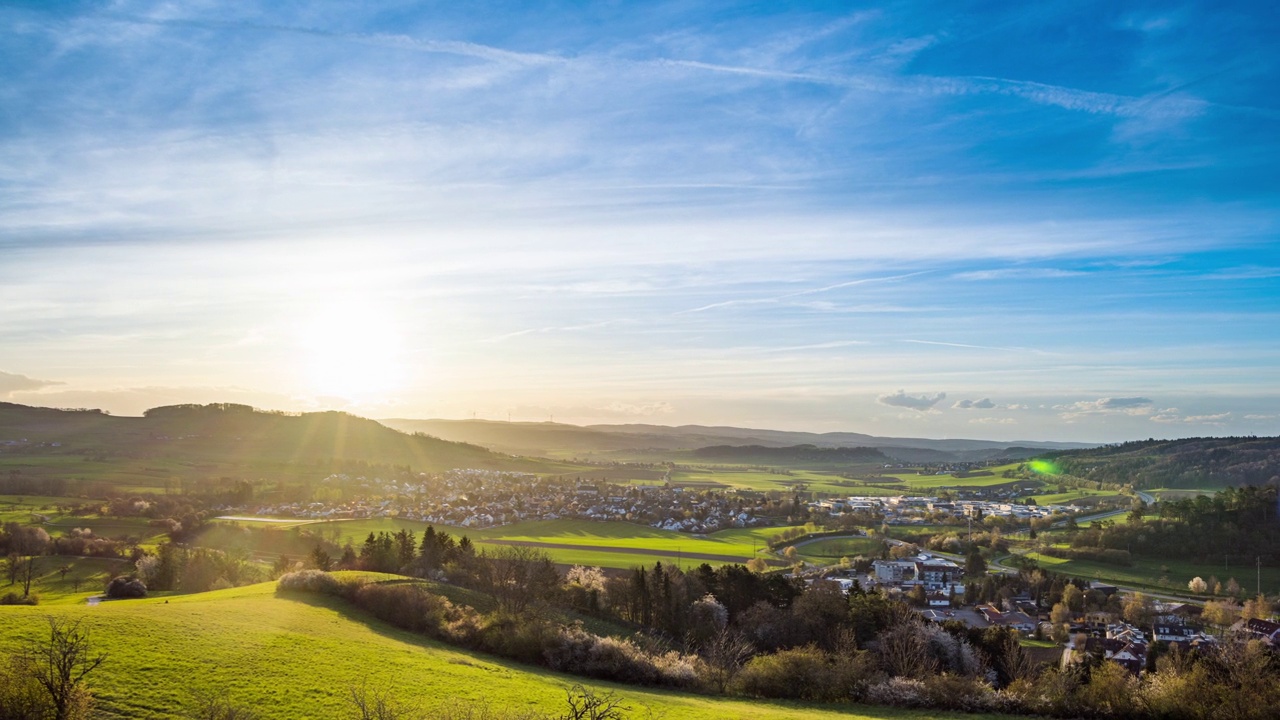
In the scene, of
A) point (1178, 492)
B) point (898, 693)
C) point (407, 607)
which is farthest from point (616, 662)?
point (1178, 492)

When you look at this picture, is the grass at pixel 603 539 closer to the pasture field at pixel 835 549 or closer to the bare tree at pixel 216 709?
the pasture field at pixel 835 549

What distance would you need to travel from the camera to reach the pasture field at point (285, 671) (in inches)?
816

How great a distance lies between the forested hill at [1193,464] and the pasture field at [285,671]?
155380mm

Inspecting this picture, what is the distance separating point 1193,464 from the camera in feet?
537

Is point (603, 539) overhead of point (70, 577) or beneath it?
beneath

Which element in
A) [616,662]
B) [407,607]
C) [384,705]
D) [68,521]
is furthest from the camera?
[68,521]

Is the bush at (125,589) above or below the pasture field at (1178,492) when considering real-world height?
above

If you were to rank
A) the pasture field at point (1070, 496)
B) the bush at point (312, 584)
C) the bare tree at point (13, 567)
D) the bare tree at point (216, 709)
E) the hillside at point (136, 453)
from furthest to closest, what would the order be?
1. the pasture field at point (1070, 496)
2. the hillside at point (136, 453)
3. the bare tree at point (13, 567)
4. the bush at point (312, 584)
5. the bare tree at point (216, 709)

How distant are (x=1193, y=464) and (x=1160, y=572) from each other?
97.8m

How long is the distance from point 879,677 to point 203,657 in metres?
24.3

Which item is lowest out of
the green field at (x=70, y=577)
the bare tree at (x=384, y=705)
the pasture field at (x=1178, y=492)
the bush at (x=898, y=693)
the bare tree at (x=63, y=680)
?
the green field at (x=70, y=577)

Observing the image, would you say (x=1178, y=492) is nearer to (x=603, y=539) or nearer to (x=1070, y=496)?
(x=1070, y=496)

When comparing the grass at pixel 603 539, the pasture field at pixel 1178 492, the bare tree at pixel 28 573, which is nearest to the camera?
the bare tree at pixel 28 573

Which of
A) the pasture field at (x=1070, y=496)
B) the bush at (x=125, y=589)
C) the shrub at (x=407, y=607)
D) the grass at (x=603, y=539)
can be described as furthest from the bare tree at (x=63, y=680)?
the pasture field at (x=1070, y=496)
